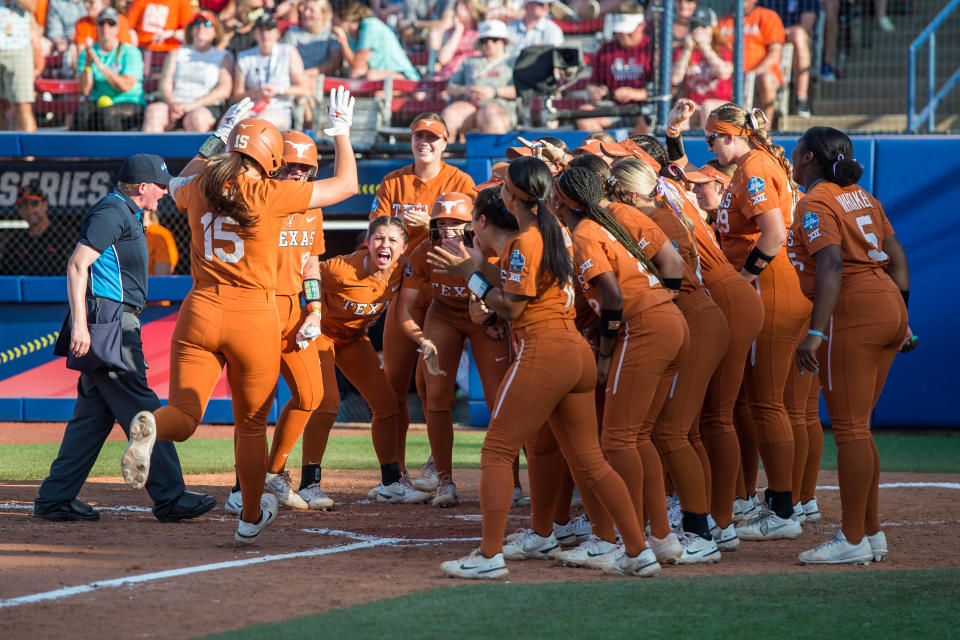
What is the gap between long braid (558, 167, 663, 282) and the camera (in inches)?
193

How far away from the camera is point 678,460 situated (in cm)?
519

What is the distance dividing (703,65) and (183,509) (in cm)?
730

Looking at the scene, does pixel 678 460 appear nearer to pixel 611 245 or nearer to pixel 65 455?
pixel 611 245

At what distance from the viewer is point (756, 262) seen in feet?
19.3

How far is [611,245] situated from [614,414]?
0.76 m

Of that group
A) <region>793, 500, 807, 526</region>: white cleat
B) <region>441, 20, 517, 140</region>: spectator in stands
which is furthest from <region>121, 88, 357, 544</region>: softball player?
<region>441, 20, 517, 140</region>: spectator in stands

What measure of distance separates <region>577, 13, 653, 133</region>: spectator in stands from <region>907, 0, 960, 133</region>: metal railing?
8.57ft

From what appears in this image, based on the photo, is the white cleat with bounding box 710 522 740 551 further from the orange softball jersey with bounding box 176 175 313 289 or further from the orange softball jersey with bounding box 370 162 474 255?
the orange softball jersey with bounding box 370 162 474 255

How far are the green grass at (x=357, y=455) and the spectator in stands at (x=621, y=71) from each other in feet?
11.6

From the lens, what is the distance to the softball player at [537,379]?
4.63 m

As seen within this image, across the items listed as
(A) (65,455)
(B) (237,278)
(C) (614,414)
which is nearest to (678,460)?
(C) (614,414)

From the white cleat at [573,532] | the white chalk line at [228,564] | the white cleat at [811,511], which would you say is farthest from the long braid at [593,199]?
the white cleat at [811,511]

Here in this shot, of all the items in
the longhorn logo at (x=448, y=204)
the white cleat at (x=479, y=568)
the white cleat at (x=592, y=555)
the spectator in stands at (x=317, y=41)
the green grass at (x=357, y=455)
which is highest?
the spectator in stands at (x=317, y=41)

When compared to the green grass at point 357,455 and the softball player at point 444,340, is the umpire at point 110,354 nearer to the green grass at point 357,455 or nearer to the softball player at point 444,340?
the softball player at point 444,340
